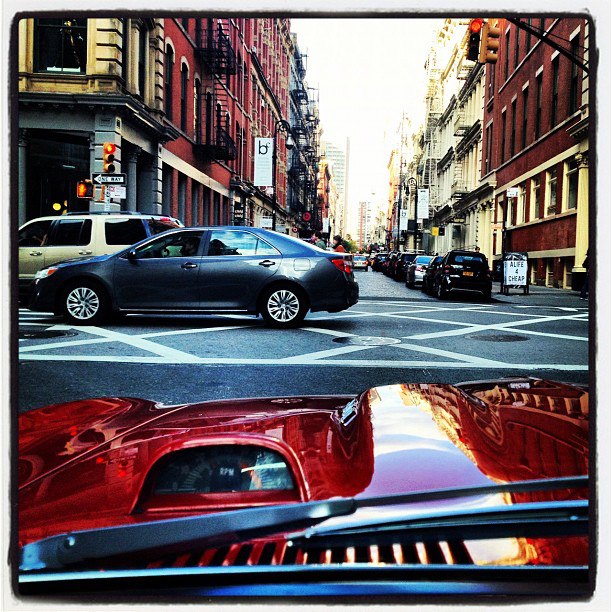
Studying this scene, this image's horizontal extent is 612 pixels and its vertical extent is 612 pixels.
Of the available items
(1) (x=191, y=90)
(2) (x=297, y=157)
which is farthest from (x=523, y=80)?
(2) (x=297, y=157)

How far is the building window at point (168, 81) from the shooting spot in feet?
81.6

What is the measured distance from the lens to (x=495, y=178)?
38438mm

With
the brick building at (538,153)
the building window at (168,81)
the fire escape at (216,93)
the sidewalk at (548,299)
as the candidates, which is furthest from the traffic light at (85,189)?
the fire escape at (216,93)

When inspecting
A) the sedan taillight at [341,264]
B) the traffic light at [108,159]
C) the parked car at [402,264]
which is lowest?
the sedan taillight at [341,264]

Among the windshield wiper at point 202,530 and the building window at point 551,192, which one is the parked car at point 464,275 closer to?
the building window at point 551,192

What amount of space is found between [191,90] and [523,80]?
15627 millimetres

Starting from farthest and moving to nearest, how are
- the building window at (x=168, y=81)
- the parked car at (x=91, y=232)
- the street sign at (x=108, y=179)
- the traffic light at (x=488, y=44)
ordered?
1. the building window at (x=168, y=81)
2. the street sign at (x=108, y=179)
3. the parked car at (x=91, y=232)
4. the traffic light at (x=488, y=44)

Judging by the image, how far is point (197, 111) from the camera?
99.4 feet

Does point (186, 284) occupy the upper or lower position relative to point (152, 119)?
lower

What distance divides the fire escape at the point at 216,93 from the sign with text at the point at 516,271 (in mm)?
14395

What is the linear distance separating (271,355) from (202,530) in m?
6.54

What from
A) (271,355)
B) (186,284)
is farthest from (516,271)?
(271,355)

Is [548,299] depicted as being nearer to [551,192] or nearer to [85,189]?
[551,192]
